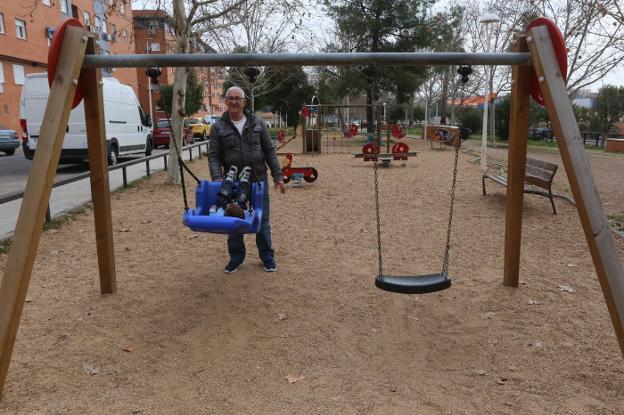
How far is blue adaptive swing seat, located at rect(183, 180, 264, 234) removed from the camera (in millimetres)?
3332

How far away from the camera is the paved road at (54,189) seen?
23.3ft

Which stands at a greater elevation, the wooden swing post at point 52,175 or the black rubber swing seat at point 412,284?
the wooden swing post at point 52,175

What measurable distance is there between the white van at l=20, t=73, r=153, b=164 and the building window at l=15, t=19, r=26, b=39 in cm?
1733

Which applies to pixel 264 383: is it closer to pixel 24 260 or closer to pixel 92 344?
pixel 92 344

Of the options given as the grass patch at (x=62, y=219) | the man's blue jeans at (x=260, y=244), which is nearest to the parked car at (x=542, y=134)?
the grass patch at (x=62, y=219)

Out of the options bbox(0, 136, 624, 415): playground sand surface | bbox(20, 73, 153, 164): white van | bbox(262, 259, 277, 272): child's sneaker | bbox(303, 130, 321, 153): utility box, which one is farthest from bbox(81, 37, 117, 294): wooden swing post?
bbox(303, 130, 321, 153): utility box

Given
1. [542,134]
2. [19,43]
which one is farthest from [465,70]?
[19,43]

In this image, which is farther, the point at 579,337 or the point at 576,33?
the point at 576,33

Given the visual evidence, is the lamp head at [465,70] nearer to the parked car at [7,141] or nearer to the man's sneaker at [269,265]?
the man's sneaker at [269,265]

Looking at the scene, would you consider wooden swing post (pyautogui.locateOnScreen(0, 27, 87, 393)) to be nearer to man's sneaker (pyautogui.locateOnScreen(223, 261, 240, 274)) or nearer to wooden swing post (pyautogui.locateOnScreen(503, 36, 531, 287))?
man's sneaker (pyautogui.locateOnScreen(223, 261, 240, 274))

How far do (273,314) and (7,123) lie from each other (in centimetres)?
2838

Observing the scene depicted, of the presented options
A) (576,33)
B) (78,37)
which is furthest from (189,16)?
(576,33)

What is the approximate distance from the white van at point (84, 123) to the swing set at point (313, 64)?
6.96 m

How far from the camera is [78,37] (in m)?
3.14
